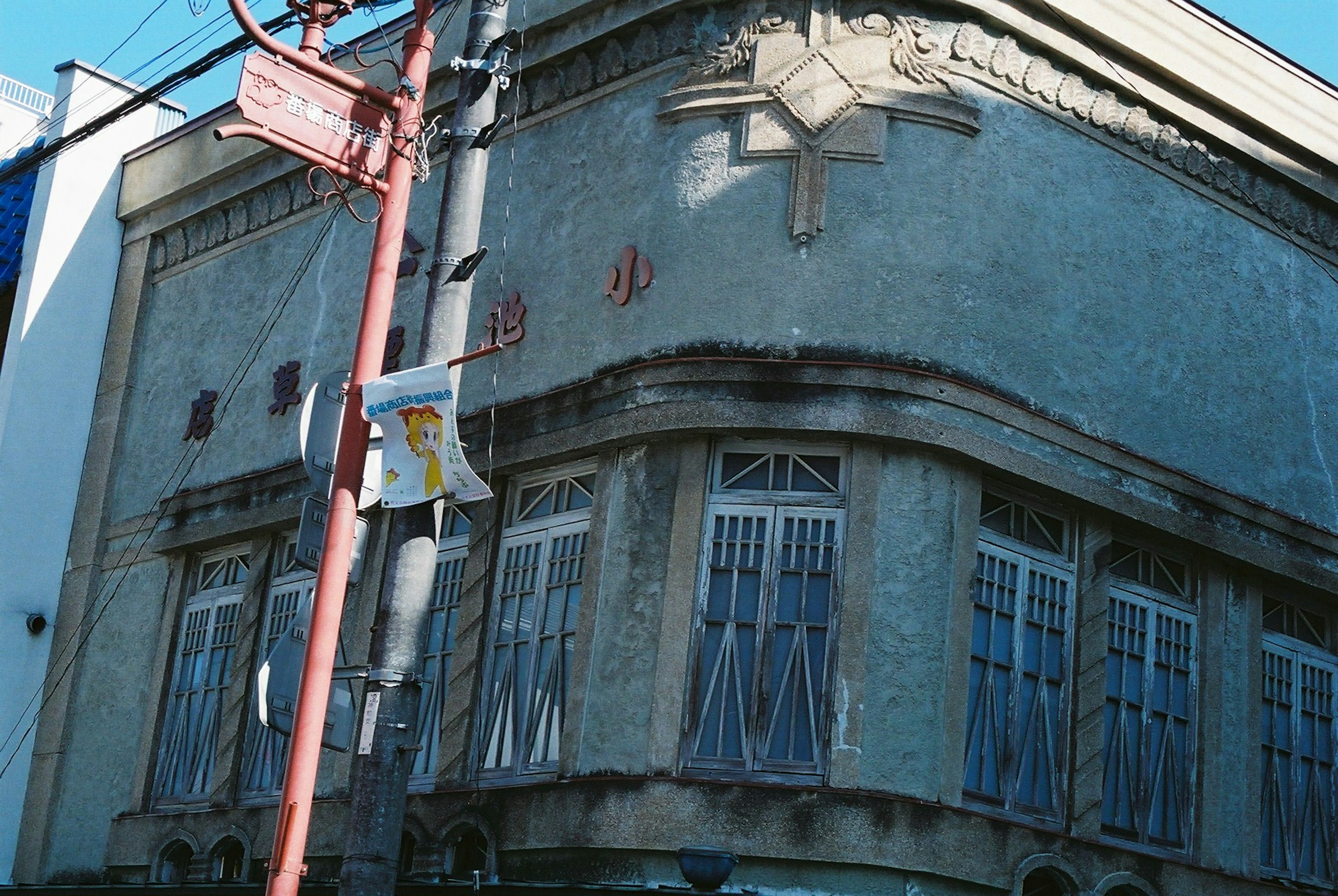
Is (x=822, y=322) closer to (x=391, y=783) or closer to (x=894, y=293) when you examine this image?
(x=894, y=293)

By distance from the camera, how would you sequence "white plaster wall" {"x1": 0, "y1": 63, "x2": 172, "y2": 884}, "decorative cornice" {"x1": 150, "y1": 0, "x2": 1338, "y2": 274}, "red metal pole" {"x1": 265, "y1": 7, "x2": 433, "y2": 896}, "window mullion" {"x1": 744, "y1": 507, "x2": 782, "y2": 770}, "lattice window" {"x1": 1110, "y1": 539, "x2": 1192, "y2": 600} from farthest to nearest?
"white plaster wall" {"x1": 0, "y1": 63, "x2": 172, "y2": 884} < "lattice window" {"x1": 1110, "y1": 539, "x2": 1192, "y2": 600} < "decorative cornice" {"x1": 150, "y1": 0, "x2": 1338, "y2": 274} < "window mullion" {"x1": 744, "y1": 507, "x2": 782, "y2": 770} < "red metal pole" {"x1": 265, "y1": 7, "x2": 433, "y2": 896}

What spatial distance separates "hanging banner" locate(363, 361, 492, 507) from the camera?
36.6ft

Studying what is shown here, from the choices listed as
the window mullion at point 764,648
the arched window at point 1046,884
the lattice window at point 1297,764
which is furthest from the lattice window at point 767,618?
the lattice window at point 1297,764

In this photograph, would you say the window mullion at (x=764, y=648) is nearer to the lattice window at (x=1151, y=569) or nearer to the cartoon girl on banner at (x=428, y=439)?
the lattice window at (x=1151, y=569)

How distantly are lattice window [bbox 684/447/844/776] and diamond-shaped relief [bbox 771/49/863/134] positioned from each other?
274 cm

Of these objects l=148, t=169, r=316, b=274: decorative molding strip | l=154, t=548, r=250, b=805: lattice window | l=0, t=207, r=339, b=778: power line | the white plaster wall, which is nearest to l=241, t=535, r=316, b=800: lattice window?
l=154, t=548, r=250, b=805: lattice window

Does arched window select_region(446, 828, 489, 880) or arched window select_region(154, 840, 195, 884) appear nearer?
arched window select_region(446, 828, 489, 880)

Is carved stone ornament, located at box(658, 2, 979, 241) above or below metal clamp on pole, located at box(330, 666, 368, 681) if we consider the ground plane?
above

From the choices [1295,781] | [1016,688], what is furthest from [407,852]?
[1295,781]

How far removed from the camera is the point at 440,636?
16.8 metres

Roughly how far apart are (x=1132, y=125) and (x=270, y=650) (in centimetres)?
913

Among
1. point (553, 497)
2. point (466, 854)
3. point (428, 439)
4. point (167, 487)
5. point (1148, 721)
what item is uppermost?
point (167, 487)

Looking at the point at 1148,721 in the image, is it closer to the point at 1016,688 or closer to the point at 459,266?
the point at 1016,688

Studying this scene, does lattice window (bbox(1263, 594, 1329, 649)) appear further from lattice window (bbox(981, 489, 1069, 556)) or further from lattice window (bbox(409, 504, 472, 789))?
lattice window (bbox(409, 504, 472, 789))
